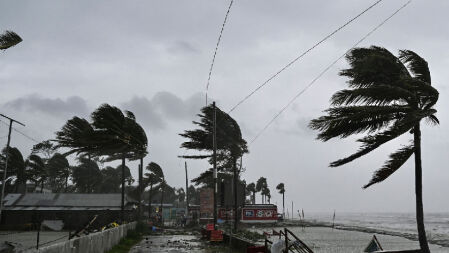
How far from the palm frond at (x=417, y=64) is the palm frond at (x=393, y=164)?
2117 millimetres

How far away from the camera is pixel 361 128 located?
9.33 metres

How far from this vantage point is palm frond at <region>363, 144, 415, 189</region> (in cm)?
876

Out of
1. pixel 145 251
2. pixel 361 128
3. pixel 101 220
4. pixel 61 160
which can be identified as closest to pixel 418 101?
pixel 361 128

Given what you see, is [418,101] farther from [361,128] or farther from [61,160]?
[61,160]

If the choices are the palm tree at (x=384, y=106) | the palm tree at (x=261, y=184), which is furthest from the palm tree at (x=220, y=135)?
the palm tree at (x=261, y=184)

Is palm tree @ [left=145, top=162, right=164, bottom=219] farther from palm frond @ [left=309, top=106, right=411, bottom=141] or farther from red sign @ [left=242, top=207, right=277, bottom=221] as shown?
palm frond @ [left=309, top=106, right=411, bottom=141]

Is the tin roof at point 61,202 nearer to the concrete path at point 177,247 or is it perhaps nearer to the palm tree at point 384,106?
the concrete path at point 177,247

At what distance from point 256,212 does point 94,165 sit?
54.5 metres

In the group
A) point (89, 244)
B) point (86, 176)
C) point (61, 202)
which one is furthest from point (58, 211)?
point (86, 176)

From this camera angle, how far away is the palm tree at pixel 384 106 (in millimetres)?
8617

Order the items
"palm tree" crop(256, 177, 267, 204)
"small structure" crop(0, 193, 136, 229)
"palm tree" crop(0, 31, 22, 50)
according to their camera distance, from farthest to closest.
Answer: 1. "palm tree" crop(256, 177, 267, 204)
2. "small structure" crop(0, 193, 136, 229)
3. "palm tree" crop(0, 31, 22, 50)

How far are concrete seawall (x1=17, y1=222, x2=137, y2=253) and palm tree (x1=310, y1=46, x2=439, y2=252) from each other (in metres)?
Result: 6.83

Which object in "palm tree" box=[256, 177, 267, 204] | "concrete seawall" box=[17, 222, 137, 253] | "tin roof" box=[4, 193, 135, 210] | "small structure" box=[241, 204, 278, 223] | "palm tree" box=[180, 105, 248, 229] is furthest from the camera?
"palm tree" box=[256, 177, 267, 204]

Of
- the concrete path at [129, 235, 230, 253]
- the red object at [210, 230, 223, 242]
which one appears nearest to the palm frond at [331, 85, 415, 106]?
the concrete path at [129, 235, 230, 253]
